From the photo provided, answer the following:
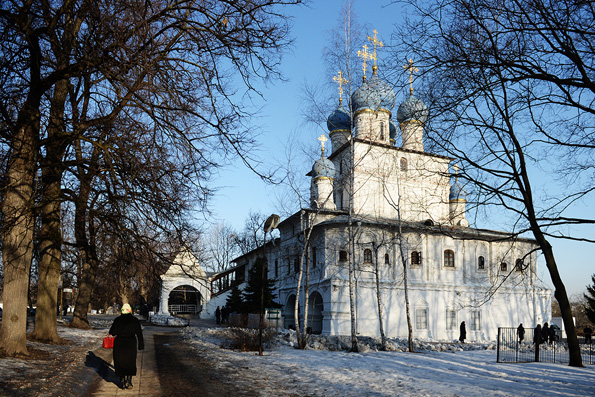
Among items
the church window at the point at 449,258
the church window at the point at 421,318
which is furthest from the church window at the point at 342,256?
the church window at the point at 449,258

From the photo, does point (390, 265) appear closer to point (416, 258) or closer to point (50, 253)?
point (416, 258)

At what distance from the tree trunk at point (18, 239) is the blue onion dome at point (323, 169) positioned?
1135 inches

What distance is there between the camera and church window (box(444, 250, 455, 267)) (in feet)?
124

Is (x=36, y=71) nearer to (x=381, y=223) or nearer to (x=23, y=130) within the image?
(x=23, y=130)

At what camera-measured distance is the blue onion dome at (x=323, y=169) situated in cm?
3831

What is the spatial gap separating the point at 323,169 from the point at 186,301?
30491mm

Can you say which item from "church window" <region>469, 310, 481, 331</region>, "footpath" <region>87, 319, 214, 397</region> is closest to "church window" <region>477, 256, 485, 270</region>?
"church window" <region>469, 310, 481, 331</region>

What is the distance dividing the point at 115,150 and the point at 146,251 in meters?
3.56

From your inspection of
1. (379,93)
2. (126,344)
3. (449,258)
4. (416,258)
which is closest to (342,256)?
(416,258)

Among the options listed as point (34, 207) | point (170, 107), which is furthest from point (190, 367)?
point (170, 107)

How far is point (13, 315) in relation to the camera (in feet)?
33.3

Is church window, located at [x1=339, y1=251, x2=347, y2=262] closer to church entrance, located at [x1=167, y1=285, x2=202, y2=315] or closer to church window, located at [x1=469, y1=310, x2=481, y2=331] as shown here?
church window, located at [x1=469, y1=310, x2=481, y2=331]

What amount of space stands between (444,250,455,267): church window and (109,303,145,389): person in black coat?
3196 cm

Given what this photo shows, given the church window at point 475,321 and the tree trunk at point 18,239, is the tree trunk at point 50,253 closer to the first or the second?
the tree trunk at point 18,239
